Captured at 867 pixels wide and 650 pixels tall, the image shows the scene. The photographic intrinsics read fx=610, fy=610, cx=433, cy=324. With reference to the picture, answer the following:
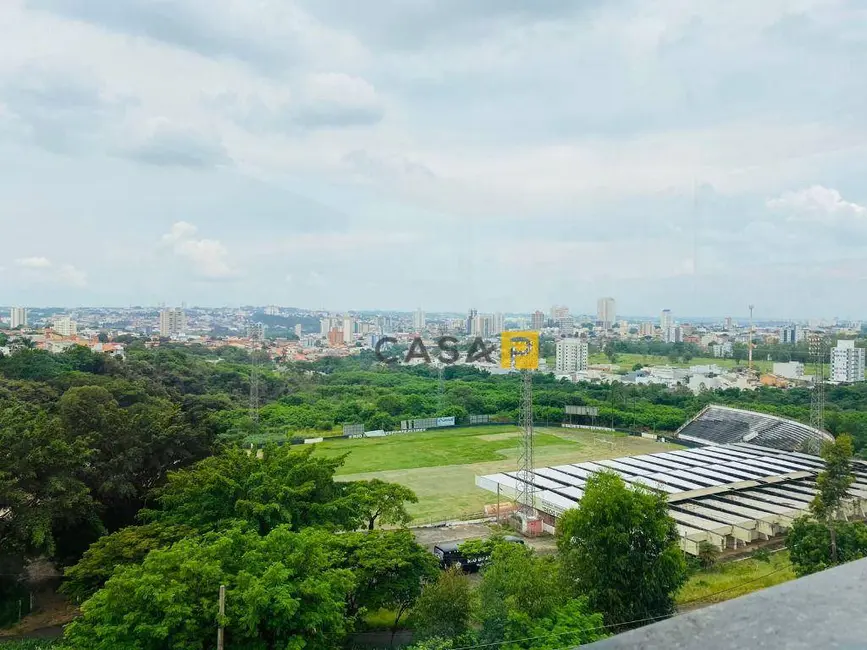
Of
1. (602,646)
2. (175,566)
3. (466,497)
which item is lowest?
(466,497)

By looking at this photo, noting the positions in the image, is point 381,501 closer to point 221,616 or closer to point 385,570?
point 385,570

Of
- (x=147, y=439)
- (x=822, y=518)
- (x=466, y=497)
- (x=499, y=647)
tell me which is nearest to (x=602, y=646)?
(x=499, y=647)

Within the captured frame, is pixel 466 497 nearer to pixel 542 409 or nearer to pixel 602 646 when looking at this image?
pixel 542 409

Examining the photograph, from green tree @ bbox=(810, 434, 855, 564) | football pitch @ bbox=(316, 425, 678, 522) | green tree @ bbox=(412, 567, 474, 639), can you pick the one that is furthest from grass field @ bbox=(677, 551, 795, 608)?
football pitch @ bbox=(316, 425, 678, 522)

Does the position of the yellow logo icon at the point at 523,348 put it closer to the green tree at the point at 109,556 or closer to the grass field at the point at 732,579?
the grass field at the point at 732,579

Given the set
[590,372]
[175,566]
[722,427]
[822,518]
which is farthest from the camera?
[590,372]

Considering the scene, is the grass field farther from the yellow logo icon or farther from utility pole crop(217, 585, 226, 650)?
utility pole crop(217, 585, 226, 650)

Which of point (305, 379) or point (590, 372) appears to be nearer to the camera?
point (305, 379)

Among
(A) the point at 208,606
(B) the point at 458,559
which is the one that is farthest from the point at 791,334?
(A) the point at 208,606
